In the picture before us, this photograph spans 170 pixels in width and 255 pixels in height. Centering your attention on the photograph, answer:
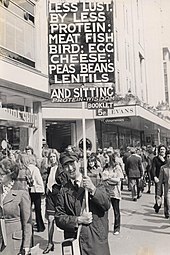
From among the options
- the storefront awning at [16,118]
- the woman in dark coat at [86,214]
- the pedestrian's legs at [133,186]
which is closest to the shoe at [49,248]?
the woman in dark coat at [86,214]

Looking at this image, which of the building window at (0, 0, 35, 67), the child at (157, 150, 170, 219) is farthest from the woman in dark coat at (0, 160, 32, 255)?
the child at (157, 150, 170, 219)

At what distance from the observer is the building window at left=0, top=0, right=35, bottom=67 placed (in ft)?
7.37

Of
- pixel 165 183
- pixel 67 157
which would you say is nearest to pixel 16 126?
pixel 67 157

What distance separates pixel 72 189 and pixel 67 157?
0.18m

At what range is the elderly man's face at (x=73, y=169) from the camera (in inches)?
79.5

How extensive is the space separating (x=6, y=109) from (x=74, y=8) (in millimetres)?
603

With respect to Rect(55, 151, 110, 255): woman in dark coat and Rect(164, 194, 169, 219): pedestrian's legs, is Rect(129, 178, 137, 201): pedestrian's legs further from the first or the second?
Rect(55, 151, 110, 255): woman in dark coat

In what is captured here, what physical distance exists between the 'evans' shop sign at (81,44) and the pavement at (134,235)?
2.24 ft

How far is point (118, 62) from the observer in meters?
2.29

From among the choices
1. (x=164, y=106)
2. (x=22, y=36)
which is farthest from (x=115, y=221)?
(x=22, y=36)

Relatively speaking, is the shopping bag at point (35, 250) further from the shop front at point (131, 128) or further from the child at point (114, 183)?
the shop front at point (131, 128)

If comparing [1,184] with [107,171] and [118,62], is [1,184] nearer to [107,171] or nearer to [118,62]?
[107,171]

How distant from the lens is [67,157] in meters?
2.12

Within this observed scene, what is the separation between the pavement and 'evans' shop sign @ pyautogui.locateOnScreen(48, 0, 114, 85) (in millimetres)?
682
